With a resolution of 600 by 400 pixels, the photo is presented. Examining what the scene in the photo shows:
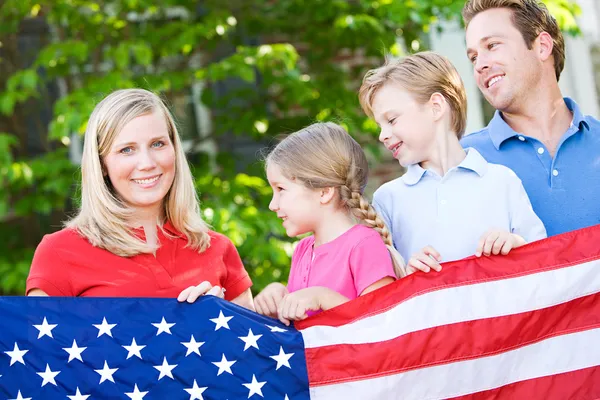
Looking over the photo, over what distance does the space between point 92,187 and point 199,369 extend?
0.88 metres

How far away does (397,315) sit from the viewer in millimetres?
3258

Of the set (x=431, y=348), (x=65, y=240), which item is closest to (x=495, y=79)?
(x=431, y=348)

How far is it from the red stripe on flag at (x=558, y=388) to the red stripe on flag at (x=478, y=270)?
0.41 m

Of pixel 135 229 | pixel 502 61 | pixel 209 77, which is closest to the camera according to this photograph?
pixel 135 229

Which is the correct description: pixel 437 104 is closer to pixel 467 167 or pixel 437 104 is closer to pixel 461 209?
pixel 467 167

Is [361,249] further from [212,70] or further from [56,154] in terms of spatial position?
[56,154]

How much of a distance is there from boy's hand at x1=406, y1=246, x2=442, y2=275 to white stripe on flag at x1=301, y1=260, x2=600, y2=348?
108 mm

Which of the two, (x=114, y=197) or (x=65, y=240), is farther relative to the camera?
(x=114, y=197)

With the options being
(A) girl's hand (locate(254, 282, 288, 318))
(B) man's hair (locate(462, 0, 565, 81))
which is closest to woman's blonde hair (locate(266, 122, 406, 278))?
(A) girl's hand (locate(254, 282, 288, 318))

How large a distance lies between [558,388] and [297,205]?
123 centimetres

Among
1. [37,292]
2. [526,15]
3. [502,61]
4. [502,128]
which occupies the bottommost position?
[37,292]

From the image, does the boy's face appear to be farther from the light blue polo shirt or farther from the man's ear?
the man's ear

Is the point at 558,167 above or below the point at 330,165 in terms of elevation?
below

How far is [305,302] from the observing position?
321 cm
